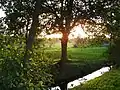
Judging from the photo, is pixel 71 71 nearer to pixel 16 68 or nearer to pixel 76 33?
pixel 76 33

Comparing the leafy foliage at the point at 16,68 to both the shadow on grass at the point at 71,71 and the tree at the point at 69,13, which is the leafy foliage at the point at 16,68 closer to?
the shadow on grass at the point at 71,71

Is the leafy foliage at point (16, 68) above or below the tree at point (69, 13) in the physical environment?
below

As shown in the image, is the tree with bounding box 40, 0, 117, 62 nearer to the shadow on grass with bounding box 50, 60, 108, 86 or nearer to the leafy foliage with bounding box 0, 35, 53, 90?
the shadow on grass with bounding box 50, 60, 108, 86

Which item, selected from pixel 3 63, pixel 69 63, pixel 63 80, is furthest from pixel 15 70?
pixel 69 63

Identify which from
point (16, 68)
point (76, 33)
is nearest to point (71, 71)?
point (76, 33)

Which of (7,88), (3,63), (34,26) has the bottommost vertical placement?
(7,88)

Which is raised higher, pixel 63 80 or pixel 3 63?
pixel 3 63

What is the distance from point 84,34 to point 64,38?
2.95m

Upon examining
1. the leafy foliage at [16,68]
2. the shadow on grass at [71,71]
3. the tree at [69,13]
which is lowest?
the shadow on grass at [71,71]

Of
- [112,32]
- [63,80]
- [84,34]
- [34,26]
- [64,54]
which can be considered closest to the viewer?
[34,26]

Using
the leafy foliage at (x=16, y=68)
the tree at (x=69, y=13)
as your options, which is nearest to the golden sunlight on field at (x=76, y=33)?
the tree at (x=69, y=13)

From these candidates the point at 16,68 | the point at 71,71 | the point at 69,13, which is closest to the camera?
the point at 16,68

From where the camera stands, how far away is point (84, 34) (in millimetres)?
42875

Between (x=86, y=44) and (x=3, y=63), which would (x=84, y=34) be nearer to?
(x=86, y=44)
